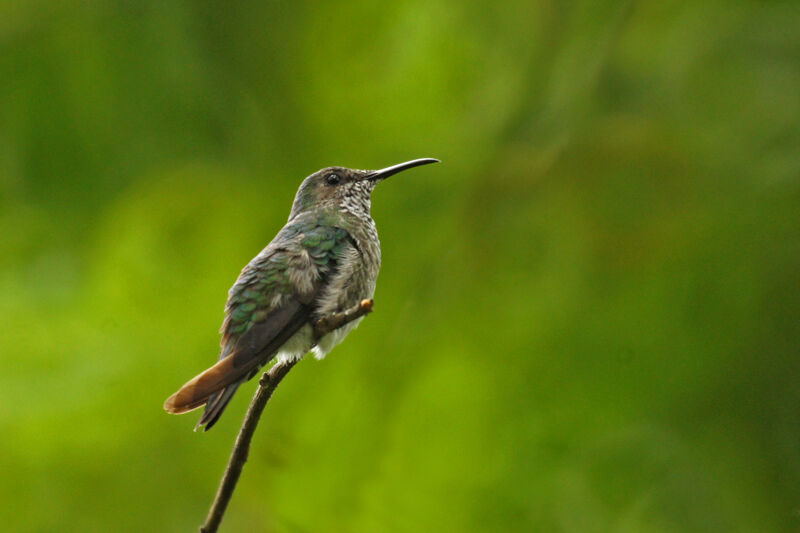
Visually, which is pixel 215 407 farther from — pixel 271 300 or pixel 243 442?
pixel 271 300

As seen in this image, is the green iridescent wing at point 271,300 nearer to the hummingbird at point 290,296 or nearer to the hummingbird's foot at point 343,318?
the hummingbird at point 290,296

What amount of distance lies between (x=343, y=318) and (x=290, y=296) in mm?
443

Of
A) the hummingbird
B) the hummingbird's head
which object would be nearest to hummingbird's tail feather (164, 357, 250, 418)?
the hummingbird

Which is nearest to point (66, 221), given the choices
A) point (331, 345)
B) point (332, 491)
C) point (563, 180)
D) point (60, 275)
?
point (60, 275)

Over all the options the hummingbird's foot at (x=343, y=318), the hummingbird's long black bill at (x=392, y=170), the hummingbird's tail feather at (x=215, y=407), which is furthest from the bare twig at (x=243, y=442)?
the hummingbird's long black bill at (x=392, y=170)

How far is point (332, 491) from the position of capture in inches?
156

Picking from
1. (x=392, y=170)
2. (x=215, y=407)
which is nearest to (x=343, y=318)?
(x=215, y=407)

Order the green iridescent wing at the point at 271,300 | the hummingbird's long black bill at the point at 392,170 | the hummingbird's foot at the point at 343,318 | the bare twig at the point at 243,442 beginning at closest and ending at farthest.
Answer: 1. the bare twig at the point at 243,442
2. the hummingbird's foot at the point at 343,318
3. the green iridescent wing at the point at 271,300
4. the hummingbird's long black bill at the point at 392,170

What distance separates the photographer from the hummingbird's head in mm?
3197

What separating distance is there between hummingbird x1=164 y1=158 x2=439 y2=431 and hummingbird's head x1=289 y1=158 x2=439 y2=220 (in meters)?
0.11

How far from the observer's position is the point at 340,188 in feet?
10.6

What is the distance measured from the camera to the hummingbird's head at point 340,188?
3.20 m

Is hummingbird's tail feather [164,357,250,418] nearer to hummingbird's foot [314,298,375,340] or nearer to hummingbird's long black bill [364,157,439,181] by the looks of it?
hummingbird's foot [314,298,375,340]

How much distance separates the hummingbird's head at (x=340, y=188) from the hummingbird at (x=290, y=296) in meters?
0.11
